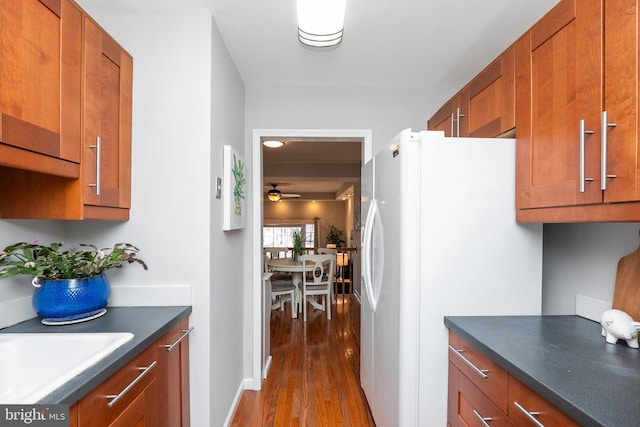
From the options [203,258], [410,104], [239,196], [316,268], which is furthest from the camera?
[316,268]

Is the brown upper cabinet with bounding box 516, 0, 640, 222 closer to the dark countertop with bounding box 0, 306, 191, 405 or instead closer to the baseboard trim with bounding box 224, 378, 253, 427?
the dark countertop with bounding box 0, 306, 191, 405

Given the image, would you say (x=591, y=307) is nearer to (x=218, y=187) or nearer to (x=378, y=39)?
(x=378, y=39)

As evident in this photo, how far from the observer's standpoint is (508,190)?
1.59 metres

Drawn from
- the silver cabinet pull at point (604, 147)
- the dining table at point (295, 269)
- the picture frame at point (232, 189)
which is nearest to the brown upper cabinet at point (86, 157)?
the picture frame at point (232, 189)

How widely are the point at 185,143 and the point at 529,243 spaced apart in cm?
174

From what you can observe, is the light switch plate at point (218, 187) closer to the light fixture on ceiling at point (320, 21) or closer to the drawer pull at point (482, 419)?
the light fixture on ceiling at point (320, 21)

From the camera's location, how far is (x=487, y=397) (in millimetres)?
1241

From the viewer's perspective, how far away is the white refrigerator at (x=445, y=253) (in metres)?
1.57

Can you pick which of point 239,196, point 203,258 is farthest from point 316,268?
point 203,258

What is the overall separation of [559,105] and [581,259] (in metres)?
0.85

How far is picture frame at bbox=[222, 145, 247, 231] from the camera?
2109 millimetres

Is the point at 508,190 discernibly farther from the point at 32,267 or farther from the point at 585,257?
the point at 32,267

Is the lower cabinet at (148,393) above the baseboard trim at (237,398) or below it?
above

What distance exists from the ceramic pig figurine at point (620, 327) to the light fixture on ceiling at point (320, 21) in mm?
1660
